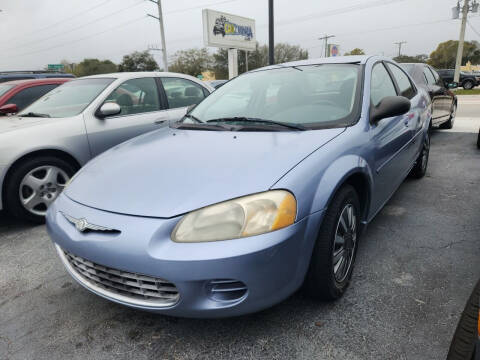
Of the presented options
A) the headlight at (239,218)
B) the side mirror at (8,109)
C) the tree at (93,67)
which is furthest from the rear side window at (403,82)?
the tree at (93,67)

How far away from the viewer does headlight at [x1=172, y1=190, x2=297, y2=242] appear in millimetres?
1536

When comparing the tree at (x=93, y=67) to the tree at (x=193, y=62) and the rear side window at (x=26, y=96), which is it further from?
the rear side window at (x=26, y=96)

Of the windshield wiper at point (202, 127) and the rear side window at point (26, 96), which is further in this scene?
the rear side window at point (26, 96)

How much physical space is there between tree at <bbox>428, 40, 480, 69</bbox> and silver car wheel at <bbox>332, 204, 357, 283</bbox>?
75748 millimetres

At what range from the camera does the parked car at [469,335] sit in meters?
1.06

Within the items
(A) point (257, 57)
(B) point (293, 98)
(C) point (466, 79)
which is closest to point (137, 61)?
(A) point (257, 57)

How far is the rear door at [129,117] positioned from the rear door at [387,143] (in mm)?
2502

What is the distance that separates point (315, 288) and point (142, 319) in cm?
97

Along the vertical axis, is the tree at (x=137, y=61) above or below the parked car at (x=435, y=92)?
above

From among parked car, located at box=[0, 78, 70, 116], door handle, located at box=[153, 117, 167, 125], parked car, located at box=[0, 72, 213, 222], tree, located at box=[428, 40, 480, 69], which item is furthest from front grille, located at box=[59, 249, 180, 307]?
tree, located at box=[428, 40, 480, 69]

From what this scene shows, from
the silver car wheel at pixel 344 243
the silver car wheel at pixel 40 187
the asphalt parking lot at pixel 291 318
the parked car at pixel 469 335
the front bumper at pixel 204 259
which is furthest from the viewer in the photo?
the silver car wheel at pixel 40 187

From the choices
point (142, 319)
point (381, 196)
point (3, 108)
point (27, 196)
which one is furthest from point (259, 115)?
point (3, 108)

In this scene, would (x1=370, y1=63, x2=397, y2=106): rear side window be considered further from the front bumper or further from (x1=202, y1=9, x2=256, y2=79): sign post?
(x1=202, y1=9, x2=256, y2=79): sign post

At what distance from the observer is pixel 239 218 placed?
1561 mm
